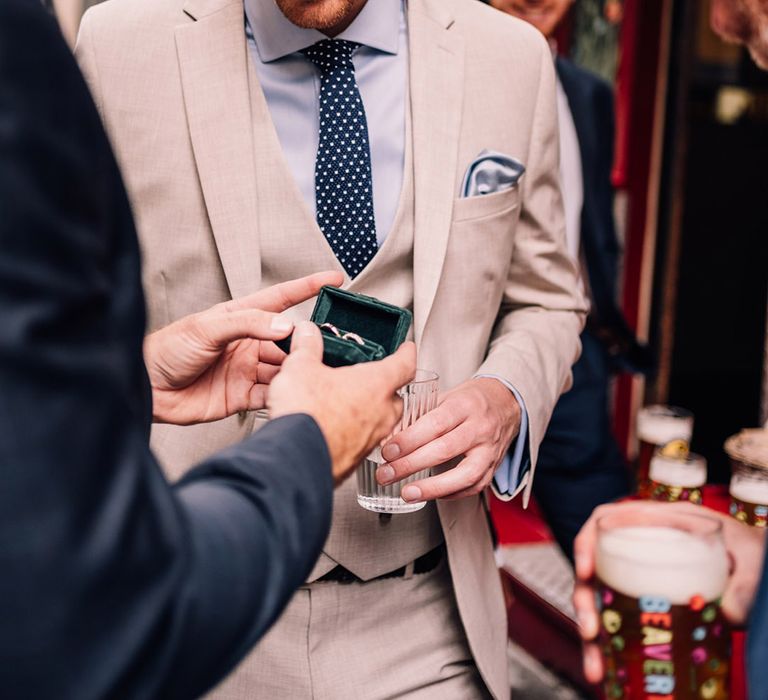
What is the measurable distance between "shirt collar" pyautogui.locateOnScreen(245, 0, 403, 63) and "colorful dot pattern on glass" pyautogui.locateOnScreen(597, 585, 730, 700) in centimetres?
108

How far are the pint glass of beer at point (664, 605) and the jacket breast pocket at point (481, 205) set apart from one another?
75 centimetres

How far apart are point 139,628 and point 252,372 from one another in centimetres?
75

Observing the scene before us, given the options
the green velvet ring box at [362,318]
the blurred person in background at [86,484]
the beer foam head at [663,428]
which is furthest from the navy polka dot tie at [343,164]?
the beer foam head at [663,428]

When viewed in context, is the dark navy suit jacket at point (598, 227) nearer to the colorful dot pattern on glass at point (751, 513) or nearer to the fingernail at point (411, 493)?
the colorful dot pattern on glass at point (751, 513)

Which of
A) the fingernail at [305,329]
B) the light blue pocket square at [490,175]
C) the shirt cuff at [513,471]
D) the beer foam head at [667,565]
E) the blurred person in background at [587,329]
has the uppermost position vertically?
the fingernail at [305,329]

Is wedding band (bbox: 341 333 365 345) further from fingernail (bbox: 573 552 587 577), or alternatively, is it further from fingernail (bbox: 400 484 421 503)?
fingernail (bbox: 573 552 587 577)

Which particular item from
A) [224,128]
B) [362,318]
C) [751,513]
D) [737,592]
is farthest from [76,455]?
[751,513]

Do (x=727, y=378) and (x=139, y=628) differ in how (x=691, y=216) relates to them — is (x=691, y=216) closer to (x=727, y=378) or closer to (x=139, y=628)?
(x=727, y=378)

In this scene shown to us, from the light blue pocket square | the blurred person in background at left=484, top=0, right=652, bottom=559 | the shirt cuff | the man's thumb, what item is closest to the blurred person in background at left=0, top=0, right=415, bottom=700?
the man's thumb

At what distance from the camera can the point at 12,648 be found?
0.62 metres

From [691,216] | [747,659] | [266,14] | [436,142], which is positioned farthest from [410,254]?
[691,216]

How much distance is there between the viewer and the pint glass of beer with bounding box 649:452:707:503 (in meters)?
1.95

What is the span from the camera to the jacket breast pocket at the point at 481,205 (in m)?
1.61

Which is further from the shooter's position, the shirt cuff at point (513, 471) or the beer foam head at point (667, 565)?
the shirt cuff at point (513, 471)
